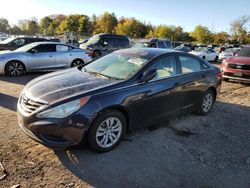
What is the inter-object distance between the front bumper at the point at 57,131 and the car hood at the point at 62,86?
318mm

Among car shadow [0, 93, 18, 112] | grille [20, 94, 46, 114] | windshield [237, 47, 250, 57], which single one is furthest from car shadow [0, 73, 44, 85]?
windshield [237, 47, 250, 57]

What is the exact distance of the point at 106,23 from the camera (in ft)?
258

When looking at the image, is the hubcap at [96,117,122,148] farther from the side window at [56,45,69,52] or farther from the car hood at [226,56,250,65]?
the side window at [56,45,69,52]

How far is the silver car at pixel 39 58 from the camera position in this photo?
34.5ft

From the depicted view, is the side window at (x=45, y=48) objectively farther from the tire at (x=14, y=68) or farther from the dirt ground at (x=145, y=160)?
the dirt ground at (x=145, y=160)

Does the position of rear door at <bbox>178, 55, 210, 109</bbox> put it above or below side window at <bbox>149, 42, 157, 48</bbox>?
below

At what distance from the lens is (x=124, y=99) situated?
4266 millimetres

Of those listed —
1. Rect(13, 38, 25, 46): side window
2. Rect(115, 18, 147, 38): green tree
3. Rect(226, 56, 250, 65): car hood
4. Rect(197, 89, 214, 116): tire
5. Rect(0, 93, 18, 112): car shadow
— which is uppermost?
Rect(115, 18, 147, 38): green tree

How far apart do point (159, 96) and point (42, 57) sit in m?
7.56

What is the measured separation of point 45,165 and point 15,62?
7837mm

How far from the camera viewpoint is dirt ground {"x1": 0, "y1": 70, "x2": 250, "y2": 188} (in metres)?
3.58

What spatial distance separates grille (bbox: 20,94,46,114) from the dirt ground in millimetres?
673

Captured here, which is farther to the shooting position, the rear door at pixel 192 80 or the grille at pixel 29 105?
the rear door at pixel 192 80

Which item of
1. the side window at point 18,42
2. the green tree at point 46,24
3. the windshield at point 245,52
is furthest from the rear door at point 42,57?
the green tree at point 46,24
